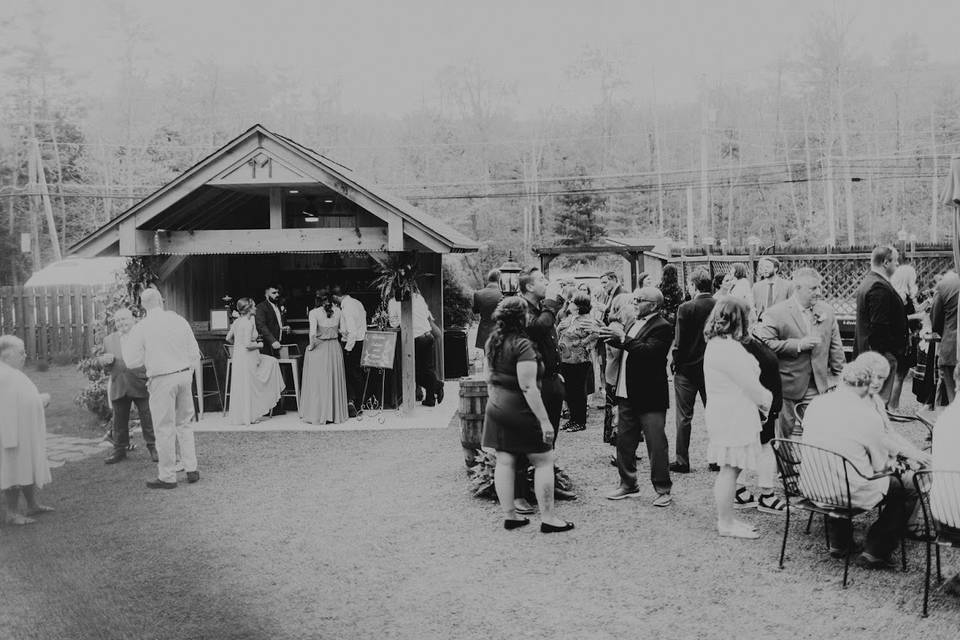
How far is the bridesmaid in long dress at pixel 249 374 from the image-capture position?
912cm

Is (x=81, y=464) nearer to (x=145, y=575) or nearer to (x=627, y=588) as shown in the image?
(x=145, y=575)

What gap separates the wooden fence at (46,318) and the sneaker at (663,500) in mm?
4187

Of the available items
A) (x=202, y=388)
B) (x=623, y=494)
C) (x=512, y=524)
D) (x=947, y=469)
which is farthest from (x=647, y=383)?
(x=202, y=388)

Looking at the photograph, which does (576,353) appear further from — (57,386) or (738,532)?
(57,386)

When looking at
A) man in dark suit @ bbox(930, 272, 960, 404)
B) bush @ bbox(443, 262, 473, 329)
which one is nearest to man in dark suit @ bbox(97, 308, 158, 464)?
man in dark suit @ bbox(930, 272, 960, 404)

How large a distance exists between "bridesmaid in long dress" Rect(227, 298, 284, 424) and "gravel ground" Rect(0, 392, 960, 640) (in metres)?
2.85

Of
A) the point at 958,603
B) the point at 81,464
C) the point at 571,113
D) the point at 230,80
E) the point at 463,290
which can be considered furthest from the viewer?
the point at 571,113

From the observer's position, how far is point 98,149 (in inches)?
90.4

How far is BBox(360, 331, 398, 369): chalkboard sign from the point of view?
9562 mm

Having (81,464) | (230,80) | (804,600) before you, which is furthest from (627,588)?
(230,80)

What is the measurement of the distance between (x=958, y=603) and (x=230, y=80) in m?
3.99

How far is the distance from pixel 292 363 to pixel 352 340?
3.83ft

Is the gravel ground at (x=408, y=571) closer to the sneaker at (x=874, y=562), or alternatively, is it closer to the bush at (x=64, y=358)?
the sneaker at (x=874, y=562)

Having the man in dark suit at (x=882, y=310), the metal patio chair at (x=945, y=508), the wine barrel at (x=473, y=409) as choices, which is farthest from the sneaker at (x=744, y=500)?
the man in dark suit at (x=882, y=310)
